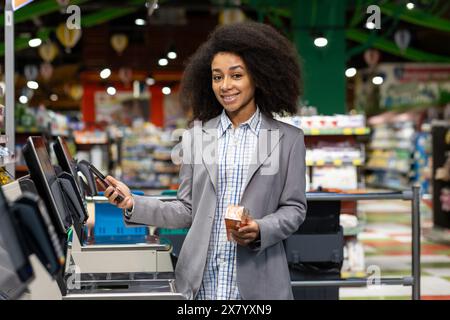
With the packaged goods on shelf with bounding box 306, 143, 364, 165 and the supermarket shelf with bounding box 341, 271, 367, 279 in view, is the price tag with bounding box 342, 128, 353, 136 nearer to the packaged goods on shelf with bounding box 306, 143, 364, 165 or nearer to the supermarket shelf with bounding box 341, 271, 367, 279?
the packaged goods on shelf with bounding box 306, 143, 364, 165

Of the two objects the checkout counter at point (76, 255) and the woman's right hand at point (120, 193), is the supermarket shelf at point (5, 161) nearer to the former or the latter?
the checkout counter at point (76, 255)

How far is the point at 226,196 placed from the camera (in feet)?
7.32

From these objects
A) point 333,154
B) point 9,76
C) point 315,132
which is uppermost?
point 9,76

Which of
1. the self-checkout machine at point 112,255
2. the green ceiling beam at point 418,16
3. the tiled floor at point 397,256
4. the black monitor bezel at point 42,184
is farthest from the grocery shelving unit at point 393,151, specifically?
the black monitor bezel at point 42,184

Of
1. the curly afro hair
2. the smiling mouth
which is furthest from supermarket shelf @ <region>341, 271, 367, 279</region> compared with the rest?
the smiling mouth

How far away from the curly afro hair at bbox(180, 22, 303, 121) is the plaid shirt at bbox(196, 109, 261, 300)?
110mm

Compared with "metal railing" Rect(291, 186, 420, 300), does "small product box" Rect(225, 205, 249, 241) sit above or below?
above

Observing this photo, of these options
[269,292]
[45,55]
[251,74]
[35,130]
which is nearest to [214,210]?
[269,292]

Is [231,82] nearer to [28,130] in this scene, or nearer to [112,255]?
[112,255]

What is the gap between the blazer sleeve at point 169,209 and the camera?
2258 mm

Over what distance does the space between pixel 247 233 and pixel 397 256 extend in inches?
284

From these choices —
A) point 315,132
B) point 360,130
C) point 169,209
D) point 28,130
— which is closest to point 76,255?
point 169,209

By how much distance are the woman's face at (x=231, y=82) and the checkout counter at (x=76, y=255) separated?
20.3 inches

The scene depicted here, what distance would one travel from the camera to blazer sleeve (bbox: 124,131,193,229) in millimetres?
2258
